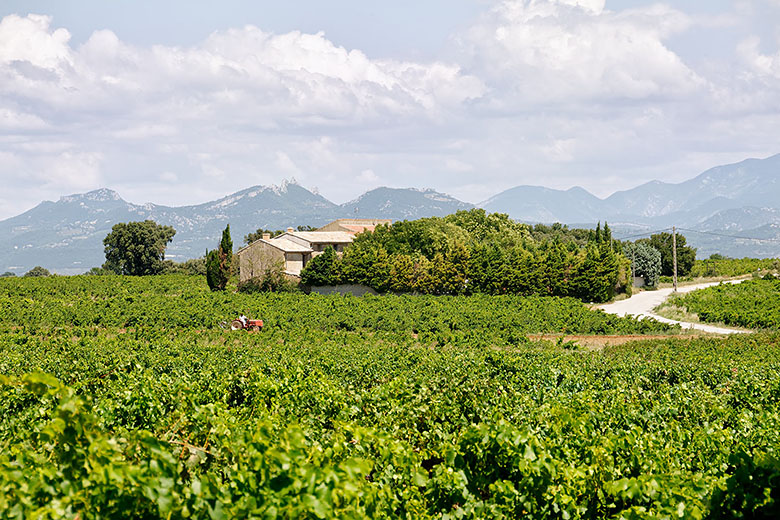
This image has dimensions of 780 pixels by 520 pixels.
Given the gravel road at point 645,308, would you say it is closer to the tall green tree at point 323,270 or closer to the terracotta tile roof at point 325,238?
the tall green tree at point 323,270

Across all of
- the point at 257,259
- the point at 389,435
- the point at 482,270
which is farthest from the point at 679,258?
the point at 389,435

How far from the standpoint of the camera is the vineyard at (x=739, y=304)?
34938 mm

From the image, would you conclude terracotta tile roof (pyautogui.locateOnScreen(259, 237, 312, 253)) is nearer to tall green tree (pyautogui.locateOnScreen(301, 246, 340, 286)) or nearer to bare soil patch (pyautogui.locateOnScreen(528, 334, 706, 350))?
tall green tree (pyautogui.locateOnScreen(301, 246, 340, 286))

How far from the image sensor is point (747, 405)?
13.3m

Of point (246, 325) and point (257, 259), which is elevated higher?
point (257, 259)

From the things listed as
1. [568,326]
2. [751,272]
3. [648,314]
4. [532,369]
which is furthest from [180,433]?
[751,272]

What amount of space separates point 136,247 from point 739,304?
7307 centimetres

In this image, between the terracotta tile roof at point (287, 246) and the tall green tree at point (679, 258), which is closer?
the terracotta tile roof at point (287, 246)

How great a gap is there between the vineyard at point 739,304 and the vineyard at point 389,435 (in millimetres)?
11351

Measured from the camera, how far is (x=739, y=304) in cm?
3938

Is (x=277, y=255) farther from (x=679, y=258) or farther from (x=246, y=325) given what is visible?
(x=679, y=258)

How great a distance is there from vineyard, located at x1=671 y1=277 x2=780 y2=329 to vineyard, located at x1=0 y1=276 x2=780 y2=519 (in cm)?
1135

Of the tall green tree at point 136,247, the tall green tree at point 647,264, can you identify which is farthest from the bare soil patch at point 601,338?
the tall green tree at point 136,247

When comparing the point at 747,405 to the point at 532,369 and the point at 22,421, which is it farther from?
the point at 22,421
